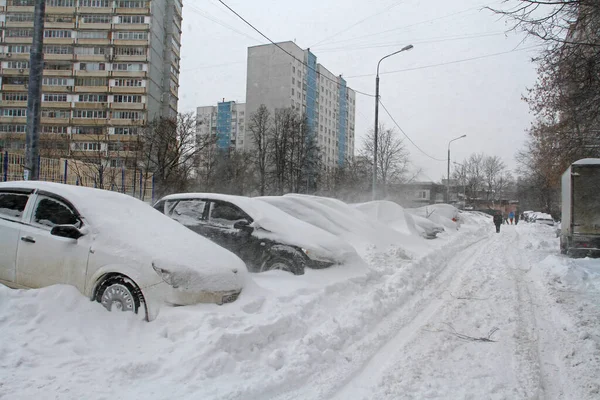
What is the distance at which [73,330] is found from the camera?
149 inches

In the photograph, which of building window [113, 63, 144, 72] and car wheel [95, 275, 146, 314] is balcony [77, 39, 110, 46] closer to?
building window [113, 63, 144, 72]

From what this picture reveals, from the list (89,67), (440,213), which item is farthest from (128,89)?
(440,213)

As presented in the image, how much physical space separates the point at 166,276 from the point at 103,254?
28.9 inches

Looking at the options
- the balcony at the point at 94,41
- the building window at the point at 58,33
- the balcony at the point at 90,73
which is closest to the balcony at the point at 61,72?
the balcony at the point at 90,73

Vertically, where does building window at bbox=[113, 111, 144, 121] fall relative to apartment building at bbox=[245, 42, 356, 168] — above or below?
below

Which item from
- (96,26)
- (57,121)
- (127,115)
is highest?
(96,26)

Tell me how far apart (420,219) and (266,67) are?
64798mm

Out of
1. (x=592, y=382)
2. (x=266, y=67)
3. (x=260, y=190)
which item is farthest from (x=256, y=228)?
(x=266, y=67)

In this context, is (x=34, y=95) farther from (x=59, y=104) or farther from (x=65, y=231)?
(x=59, y=104)

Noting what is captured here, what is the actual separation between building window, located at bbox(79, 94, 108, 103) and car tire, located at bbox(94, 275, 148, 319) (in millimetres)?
66476

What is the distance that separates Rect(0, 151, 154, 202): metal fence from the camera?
1291 cm

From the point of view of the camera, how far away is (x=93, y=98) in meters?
62.9

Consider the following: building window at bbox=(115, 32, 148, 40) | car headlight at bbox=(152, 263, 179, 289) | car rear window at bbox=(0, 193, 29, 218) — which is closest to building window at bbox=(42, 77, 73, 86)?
building window at bbox=(115, 32, 148, 40)

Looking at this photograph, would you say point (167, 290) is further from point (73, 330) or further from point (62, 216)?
point (62, 216)
